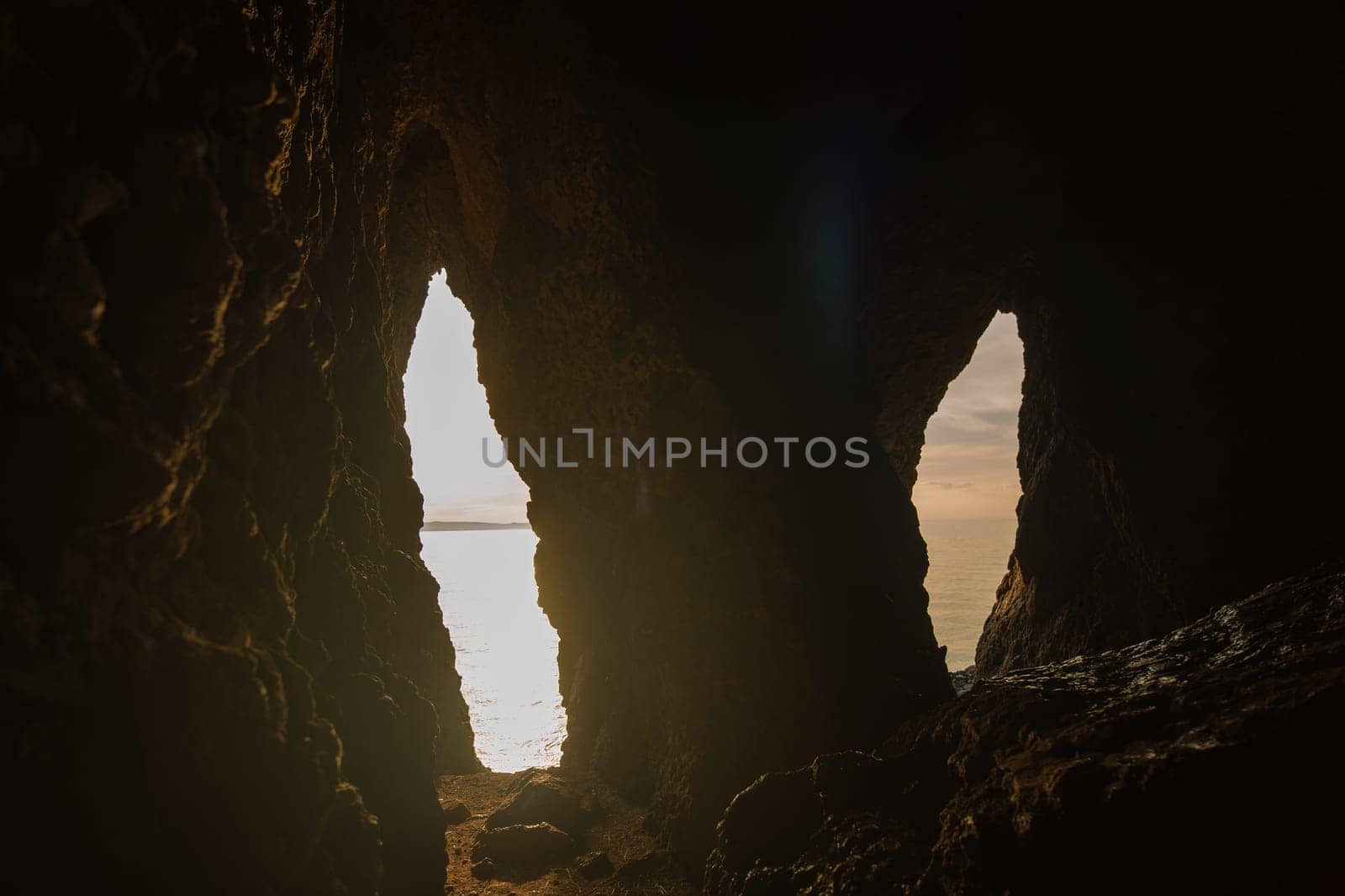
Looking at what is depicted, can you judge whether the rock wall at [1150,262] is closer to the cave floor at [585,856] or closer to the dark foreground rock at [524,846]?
the cave floor at [585,856]

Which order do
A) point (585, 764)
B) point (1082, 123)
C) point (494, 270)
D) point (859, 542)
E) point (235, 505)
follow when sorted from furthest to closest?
point (585, 764) → point (494, 270) → point (1082, 123) → point (859, 542) → point (235, 505)

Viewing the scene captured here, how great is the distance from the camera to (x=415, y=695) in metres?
6.68

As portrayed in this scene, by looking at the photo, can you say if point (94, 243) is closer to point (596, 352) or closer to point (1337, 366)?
point (596, 352)

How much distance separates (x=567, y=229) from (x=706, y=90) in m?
2.15

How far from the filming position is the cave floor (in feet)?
20.8

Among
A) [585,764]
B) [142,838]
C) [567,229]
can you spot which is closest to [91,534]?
[142,838]

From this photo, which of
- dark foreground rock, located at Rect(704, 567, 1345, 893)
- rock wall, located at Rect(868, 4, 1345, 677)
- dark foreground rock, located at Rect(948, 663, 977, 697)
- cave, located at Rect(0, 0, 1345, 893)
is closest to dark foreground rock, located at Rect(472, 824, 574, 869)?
cave, located at Rect(0, 0, 1345, 893)

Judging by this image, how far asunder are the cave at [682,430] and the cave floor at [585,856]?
9cm

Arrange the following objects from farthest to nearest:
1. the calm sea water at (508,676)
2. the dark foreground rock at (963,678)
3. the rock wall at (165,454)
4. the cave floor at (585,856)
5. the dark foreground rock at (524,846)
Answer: the calm sea water at (508,676)
the dark foreground rock at (963,678)
the dark foreground rock at (524,846)
the cave floor at (585,856)
the rock wall at (165,454)

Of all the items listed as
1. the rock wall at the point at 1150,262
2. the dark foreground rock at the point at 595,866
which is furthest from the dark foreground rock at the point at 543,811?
the rock wall at the point at 1150,262

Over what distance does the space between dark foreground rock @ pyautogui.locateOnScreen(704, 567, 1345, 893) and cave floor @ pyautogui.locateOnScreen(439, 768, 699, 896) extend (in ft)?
5.55

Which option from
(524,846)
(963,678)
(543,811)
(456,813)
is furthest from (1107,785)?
(963,678)

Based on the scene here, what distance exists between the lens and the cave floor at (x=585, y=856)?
635cm

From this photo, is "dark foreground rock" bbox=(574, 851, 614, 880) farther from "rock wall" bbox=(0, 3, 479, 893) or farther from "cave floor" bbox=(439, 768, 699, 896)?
"rock wall" bbox=(0, 3, 479, 893)
